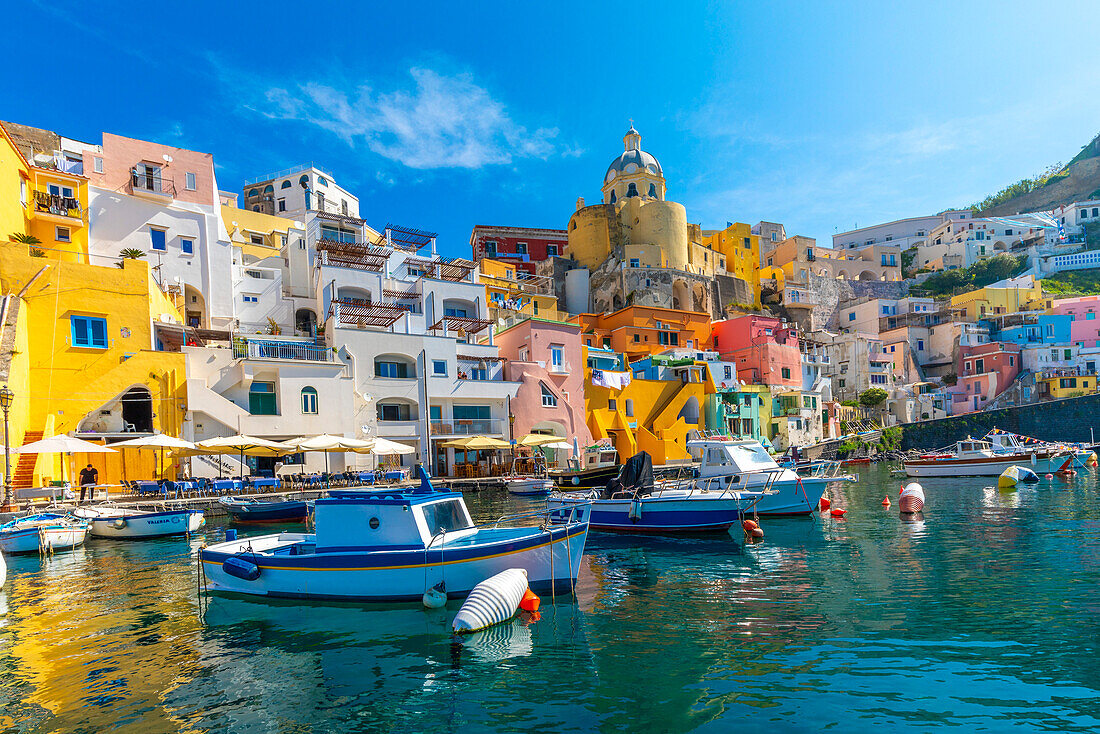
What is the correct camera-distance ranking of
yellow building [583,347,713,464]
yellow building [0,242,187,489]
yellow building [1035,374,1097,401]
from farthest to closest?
yellow building [1035,374,1097,401], yellow building [583,347,713,464], yellow building [0,242,187,489]

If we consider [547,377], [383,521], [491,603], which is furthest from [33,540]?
[547,377]

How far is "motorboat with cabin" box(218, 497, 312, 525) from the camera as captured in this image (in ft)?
78.2

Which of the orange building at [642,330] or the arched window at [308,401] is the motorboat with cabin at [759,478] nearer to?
the arched window at [308,401]

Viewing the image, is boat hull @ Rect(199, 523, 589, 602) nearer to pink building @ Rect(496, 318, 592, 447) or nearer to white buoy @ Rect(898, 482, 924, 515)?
white buoy @ Rect(898, 482, 924, 515)

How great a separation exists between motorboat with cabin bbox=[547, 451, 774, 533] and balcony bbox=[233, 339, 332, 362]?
19906 millimetres

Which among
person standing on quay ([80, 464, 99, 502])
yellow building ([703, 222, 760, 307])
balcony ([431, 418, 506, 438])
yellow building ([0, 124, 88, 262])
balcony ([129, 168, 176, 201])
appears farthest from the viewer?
yellow building ([703, 222, 760, 307])

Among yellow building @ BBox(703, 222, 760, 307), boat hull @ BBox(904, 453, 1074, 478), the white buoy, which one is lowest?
boat hull @ BBox(904, 453, 1074, 478)

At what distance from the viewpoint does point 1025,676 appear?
798 centimetres

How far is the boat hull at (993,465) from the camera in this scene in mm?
37219

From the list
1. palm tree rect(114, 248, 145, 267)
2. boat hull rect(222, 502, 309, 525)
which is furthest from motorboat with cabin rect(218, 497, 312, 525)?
palm tree rect(114, 248, 145, 267)

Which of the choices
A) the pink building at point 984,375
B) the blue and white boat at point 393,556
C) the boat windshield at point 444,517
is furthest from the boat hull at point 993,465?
the boat windshield at point 444,517

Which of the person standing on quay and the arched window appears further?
the arched window

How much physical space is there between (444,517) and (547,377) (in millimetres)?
31093

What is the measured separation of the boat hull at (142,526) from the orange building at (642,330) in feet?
116
